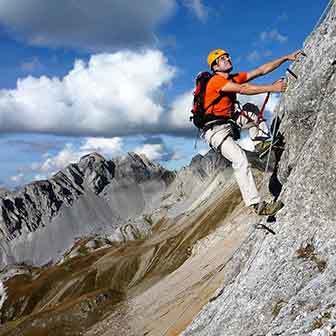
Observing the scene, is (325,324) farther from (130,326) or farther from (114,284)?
(114,284)

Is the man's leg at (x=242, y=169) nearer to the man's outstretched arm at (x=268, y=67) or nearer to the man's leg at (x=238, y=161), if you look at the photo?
the man's leg at (x=238, y=161)

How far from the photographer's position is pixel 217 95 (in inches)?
827

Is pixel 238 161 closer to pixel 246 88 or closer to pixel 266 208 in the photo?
pixel 266 208

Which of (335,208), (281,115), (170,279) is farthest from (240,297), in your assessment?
(170,279)

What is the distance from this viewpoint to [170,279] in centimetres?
10794

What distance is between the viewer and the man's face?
21.0 m

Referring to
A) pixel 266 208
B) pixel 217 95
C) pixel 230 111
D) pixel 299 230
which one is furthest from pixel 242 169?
pixel 299 230

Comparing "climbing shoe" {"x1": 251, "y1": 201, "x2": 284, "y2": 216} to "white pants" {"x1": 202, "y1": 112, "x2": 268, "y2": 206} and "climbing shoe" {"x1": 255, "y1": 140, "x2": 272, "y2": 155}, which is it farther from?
"climbing shoe" {"x1": 255, "y1": 140, "x2": 272, "y2": 155}


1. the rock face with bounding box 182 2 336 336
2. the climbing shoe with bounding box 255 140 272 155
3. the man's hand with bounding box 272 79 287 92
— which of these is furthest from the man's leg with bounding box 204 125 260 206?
the man's hand with bounding box 272 79 287 92

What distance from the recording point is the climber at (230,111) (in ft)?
67.2

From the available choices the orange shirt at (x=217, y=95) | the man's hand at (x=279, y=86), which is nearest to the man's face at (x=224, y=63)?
the orange shirt at (x=217, y=95)

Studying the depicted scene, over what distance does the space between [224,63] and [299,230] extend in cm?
772

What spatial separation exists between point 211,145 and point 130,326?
222ft

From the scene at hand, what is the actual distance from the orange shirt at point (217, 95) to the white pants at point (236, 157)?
720 millimetres
